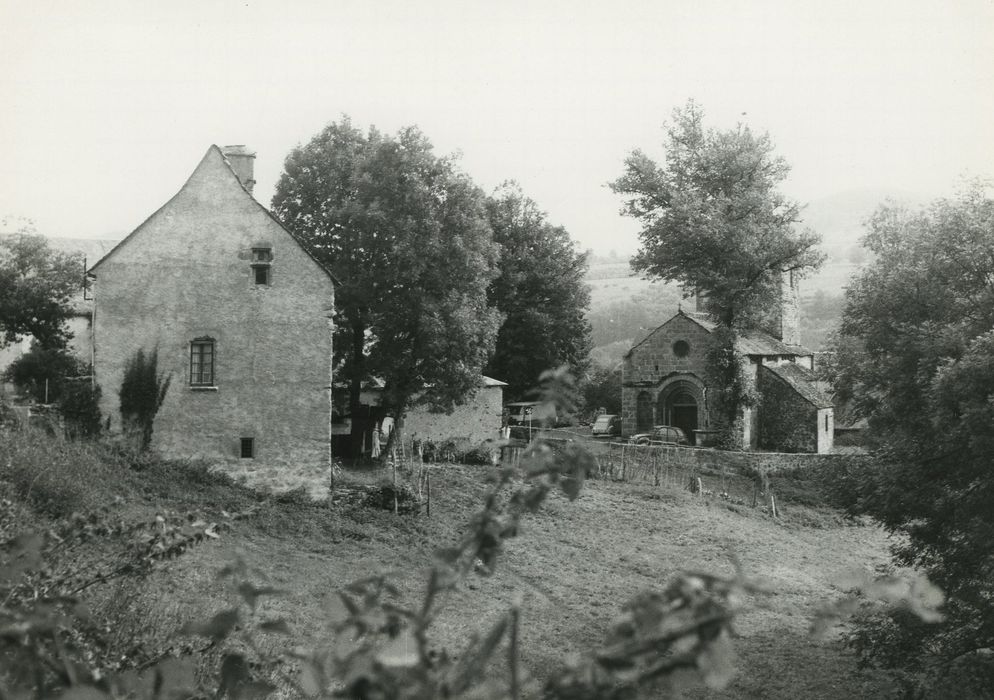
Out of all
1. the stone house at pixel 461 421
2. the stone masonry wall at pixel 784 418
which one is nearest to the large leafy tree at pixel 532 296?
the stone house at pixel 461 421

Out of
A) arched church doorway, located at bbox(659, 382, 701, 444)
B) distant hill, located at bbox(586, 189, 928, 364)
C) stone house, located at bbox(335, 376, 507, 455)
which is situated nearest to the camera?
stone house, located at bbox(335, 376, 507, 455)

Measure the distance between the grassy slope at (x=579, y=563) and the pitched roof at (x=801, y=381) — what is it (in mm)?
10893

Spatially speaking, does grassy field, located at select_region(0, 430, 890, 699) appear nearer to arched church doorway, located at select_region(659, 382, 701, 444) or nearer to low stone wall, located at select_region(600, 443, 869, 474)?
low stone wall, located at select_region(600, 443, 869, 474)

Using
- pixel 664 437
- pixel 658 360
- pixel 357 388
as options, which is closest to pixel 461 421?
pixel 357 388

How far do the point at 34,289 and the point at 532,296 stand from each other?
75.7 ft

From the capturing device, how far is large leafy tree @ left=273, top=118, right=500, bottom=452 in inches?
996

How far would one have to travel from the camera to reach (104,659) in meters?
3.89

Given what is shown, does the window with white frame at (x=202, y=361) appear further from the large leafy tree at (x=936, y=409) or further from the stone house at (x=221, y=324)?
the large leafy tree at (x=936, y=409)

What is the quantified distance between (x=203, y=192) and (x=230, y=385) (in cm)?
535

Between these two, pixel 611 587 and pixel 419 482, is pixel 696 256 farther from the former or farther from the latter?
pixel 611 587

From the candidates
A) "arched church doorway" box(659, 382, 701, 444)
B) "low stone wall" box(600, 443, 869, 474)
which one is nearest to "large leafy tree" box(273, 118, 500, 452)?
"low stone wall" box(600, 443, 869, 474)

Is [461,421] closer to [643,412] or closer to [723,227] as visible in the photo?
[643,412]

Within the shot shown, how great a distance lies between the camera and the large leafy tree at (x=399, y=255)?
25297 mm

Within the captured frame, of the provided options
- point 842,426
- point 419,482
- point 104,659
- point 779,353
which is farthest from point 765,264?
point 104,659
